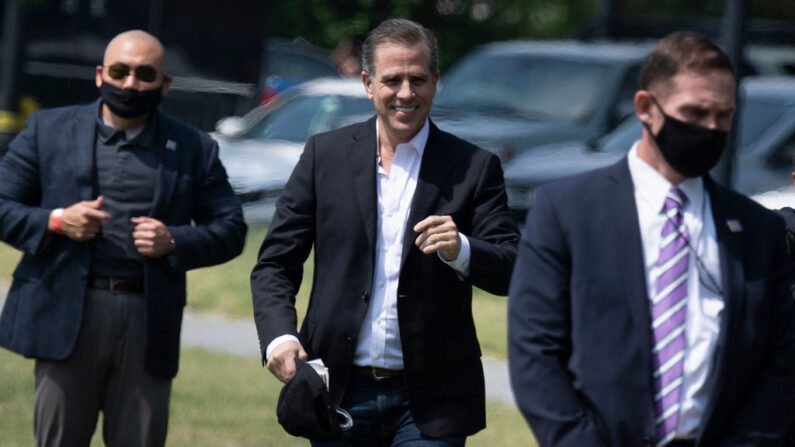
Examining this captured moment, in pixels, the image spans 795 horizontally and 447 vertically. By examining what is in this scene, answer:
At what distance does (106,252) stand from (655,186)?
8.20 ft

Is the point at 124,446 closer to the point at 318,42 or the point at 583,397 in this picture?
the point at 583,397

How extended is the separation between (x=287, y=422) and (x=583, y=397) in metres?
1.10

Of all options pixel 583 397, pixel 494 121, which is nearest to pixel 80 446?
pixel 583 397

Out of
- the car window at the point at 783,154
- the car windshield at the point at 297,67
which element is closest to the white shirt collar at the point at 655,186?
the car window at the point at 783,154

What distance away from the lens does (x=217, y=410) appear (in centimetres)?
862

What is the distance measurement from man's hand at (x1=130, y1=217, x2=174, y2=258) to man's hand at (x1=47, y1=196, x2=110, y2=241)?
12 centimetres

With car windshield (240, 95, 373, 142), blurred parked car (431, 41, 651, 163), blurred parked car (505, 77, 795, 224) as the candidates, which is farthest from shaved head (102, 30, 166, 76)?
car windshield (240, 95, 373, 142)

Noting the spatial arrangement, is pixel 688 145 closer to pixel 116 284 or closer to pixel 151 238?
pixel 151 238

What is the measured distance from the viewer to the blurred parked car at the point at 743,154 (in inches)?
501

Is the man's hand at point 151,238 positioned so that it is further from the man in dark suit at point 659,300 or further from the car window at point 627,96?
the car window at point 627,96

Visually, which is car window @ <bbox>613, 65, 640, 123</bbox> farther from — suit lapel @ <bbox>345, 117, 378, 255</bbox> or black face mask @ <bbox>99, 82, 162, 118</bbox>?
suit lapel @ <bbox>345, 117, 378, 255</bbox>

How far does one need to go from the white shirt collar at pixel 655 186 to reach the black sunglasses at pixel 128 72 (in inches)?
95.8

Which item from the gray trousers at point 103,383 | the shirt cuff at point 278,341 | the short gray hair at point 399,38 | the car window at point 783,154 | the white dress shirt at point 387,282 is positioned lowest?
the car window at point 783,154

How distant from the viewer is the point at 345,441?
474 cm
